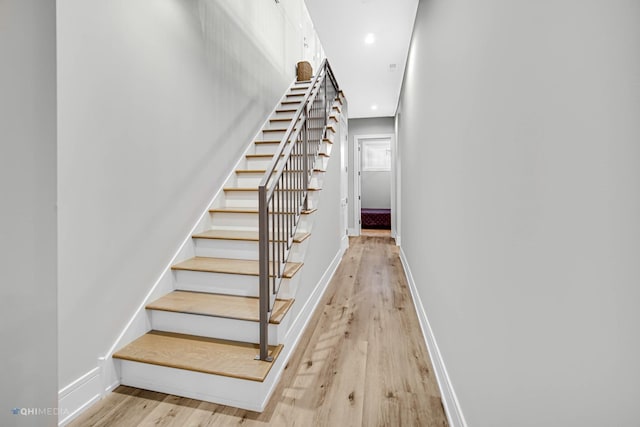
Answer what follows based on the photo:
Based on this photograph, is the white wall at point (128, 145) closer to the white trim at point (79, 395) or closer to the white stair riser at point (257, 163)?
the white trim at point (79, 395)

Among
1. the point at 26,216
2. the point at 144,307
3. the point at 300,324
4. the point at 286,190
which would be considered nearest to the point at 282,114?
the point at 286,190

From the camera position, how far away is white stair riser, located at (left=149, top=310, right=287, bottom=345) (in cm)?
196

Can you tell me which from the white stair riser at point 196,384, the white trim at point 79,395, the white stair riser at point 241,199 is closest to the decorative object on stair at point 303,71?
the white stair riser at point 241,199

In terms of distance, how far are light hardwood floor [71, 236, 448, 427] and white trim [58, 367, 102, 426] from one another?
0.13 ft

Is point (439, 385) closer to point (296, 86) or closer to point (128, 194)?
point (128, 194)

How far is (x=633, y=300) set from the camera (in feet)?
1.53

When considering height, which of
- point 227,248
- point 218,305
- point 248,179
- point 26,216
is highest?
point 248,179

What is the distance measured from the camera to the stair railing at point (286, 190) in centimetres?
176

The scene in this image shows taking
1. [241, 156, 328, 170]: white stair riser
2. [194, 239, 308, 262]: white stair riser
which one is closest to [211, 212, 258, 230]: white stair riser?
[194, 239, 308, 262]: white stair riser

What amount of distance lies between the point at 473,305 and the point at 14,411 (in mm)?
1481

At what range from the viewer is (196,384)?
1.72 metres

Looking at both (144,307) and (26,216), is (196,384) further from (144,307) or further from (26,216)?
(26,216)

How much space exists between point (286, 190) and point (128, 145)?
103 cm

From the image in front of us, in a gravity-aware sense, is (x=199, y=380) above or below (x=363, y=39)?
below
